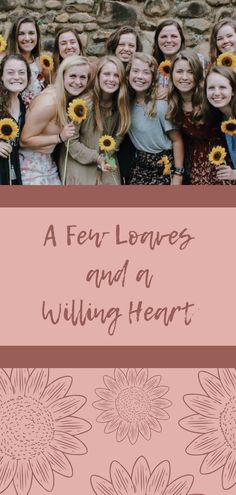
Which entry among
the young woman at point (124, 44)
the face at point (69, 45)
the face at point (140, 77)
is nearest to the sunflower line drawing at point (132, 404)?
the face at point (140, 77)

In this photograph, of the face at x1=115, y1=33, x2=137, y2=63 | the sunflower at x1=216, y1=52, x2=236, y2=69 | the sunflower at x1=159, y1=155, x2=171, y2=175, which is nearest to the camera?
the sunflower at x1=159, y1=155, x2=171, y2=175

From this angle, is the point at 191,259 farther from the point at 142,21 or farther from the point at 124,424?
the point at 142,21

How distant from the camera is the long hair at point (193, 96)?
13.3 feet

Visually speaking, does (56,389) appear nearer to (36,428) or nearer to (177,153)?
(36,428)

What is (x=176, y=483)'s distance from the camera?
2.22m

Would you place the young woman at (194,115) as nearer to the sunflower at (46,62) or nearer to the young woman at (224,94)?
the young woman at (224,94)

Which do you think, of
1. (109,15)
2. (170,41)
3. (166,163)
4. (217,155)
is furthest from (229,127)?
(109,15)

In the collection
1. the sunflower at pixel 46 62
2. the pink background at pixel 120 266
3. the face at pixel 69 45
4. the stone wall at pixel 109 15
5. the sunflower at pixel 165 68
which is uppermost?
the stone wall at pixel 109 15

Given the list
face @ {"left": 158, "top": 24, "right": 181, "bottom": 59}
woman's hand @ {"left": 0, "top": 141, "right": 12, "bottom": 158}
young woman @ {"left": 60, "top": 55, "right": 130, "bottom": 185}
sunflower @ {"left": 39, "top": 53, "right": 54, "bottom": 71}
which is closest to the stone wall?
face @ {"left": 158, "top": 24, "right": 181, "bottom": 59}

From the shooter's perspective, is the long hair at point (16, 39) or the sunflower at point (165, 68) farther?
the long hair at point (16, 39)

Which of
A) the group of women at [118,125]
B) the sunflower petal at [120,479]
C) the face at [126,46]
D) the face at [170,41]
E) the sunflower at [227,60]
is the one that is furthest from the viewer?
the face at [170,41]

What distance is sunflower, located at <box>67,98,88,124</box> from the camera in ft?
13.3

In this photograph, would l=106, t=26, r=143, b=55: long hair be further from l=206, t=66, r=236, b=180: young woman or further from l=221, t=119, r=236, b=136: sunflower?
l=221, t=119, r=236, b=136: sunflower

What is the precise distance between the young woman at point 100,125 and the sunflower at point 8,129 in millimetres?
309
